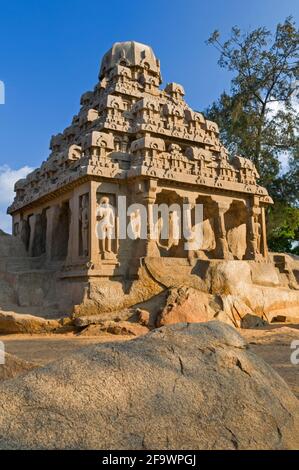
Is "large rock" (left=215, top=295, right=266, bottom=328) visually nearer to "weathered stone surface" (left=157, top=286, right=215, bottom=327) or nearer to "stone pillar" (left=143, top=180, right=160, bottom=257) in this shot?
"weathered stone surface" (left=157, top=286, right=215, bottom=327)

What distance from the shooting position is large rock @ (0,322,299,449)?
7.66 ft

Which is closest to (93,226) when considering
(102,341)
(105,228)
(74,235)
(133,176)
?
(105,228)

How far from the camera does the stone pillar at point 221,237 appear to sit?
14.8 meters

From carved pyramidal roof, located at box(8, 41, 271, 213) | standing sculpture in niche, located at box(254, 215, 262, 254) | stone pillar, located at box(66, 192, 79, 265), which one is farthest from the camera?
standing sculpture in niche, located at box(254, 215, 262, 254)

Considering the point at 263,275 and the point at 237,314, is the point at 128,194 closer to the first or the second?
the point at 237,314

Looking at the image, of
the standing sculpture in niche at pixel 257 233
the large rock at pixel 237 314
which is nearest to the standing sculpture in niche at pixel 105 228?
the large rock at pixel 237 314

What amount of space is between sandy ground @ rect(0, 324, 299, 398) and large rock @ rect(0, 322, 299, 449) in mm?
2905

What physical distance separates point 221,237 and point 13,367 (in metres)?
12.0

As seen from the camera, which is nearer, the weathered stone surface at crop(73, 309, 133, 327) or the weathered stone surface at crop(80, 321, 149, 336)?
the weathered stone surface at crop(80, 321, 149, 336)

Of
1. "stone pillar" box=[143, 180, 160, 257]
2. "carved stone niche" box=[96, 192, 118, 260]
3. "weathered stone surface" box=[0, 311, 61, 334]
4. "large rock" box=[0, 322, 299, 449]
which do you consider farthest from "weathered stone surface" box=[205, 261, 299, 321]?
"large rock" box=[0, 322, 299, 449]

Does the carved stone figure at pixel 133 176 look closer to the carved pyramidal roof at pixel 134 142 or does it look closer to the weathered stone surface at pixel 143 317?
the carved pyramidal roof at pixel 134 142

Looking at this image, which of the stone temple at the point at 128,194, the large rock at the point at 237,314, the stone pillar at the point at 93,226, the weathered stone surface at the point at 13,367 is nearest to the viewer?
the weathered stone surface at the point at 13,367

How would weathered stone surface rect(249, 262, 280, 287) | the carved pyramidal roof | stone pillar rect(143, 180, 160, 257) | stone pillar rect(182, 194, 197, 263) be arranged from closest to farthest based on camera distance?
stone pillar rect(143, 180, 160, 257) → the carved pyramidal roof → weathered stone surface rect(249, 262, 280, 287) → stone pillar rect(182, 194, 197, 263)

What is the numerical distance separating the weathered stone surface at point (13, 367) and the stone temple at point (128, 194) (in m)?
7.67
